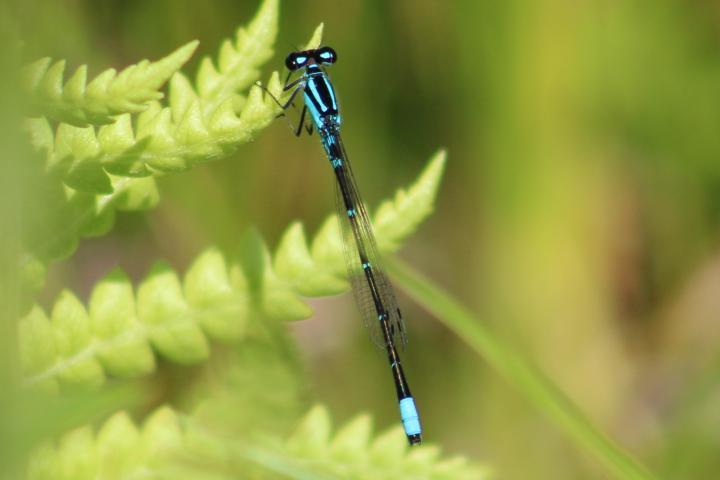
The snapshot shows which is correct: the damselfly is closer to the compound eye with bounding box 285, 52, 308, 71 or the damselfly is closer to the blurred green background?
the compound eye with bounding box 285, 52, 308, 71

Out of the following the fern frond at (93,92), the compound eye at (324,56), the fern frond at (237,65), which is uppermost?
the compound eye at (324,56)

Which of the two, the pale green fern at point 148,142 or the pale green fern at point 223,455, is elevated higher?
the pale green fern at point 148,142

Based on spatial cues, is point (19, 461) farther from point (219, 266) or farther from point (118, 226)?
point (118, 226)

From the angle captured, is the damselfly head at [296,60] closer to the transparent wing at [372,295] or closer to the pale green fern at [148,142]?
the transparent wing at [372,295]

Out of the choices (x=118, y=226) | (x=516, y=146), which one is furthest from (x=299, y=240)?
(x=118, y=226)

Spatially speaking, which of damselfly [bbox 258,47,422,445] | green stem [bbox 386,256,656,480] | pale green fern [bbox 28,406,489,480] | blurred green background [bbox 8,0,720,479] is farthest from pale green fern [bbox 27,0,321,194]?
blurred green background [bbox 8,0,720,479]

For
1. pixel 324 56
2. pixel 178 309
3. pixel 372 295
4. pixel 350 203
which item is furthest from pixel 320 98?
pixel 178 309

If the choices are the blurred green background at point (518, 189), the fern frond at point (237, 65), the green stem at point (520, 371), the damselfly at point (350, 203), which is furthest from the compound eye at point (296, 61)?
the fern frond at point (237, 65)
